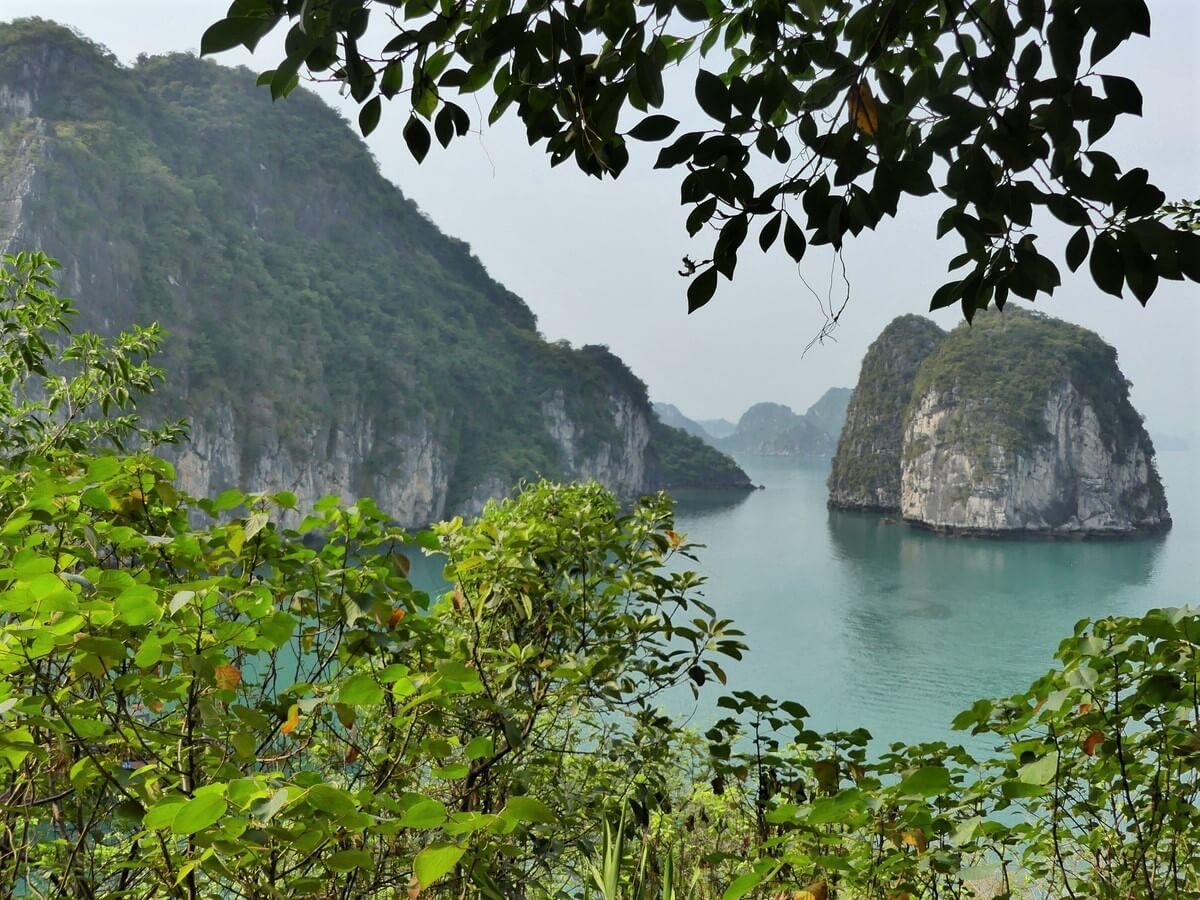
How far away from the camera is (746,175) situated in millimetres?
836

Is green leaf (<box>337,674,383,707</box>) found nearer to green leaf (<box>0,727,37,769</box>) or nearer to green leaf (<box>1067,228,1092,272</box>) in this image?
green leaf (<box>0,727,37,769</box>)

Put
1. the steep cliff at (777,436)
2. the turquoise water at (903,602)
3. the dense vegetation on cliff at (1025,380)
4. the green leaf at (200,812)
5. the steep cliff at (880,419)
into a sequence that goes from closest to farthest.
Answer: the green leaf at (200,812), the turquoise water at (903,602), the dense vegetation on cliff at (1025,380), the steep cliff at (880,419), the steep cliff at (777,436)

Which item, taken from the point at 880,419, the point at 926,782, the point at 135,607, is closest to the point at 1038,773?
the point at 926,782

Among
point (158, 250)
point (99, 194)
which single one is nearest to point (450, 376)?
point (158, 250)

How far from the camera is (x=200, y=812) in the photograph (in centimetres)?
59

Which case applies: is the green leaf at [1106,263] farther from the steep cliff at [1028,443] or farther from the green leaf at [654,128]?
the steep cliff at [1028,443]

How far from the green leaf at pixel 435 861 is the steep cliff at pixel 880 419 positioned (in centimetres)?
5086

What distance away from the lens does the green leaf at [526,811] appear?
2.07 feet

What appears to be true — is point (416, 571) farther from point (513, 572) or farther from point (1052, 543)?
point (1052, 543)

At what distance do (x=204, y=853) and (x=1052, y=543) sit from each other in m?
43.8

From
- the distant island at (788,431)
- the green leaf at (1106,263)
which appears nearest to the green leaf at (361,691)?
the green leaf at (1106,263)

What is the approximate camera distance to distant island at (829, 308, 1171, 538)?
4038 centimetres

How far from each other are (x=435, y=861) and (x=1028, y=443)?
4719cm

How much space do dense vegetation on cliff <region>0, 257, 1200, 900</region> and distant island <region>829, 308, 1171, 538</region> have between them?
40.9m
